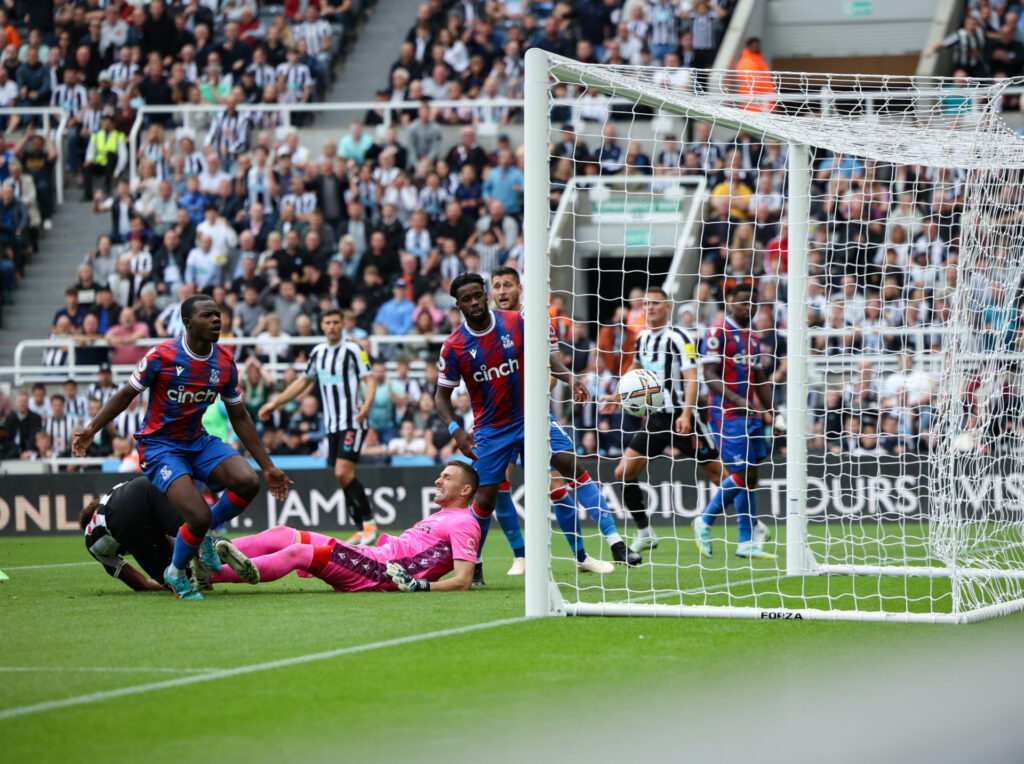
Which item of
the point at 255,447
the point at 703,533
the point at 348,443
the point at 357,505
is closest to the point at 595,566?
the point at 703,533

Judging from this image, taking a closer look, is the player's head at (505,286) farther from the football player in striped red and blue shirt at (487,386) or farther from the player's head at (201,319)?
the player's head at (201,319)

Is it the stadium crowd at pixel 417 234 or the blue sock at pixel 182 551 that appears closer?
the blue sock at pixel 182 551

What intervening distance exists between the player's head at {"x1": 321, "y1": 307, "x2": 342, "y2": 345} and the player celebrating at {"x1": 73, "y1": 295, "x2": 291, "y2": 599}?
4.14 m

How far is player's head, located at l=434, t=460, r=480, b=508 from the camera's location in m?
9.30

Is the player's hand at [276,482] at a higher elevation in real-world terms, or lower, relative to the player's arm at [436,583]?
higher

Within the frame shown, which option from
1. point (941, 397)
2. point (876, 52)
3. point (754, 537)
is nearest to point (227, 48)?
point (876, 52)

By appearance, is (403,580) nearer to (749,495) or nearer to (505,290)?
(505,290)

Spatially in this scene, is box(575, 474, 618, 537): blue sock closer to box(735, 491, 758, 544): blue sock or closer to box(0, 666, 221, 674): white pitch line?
box(735, 491, 758, 544): blue sock

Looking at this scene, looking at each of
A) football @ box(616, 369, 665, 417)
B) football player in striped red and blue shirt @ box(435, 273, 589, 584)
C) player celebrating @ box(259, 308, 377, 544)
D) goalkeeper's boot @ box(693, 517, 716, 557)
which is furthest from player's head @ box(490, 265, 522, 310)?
player celebrating @ box(259, 308, 377, 544)

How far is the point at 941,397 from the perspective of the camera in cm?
774

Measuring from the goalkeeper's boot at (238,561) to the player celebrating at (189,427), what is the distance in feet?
0.50

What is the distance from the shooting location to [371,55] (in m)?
25.2

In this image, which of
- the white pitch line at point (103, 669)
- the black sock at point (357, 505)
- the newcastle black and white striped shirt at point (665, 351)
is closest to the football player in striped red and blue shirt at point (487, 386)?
the newcastle black and white striped shirt at point (665, 351)

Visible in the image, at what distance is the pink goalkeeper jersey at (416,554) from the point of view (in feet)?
29.9
